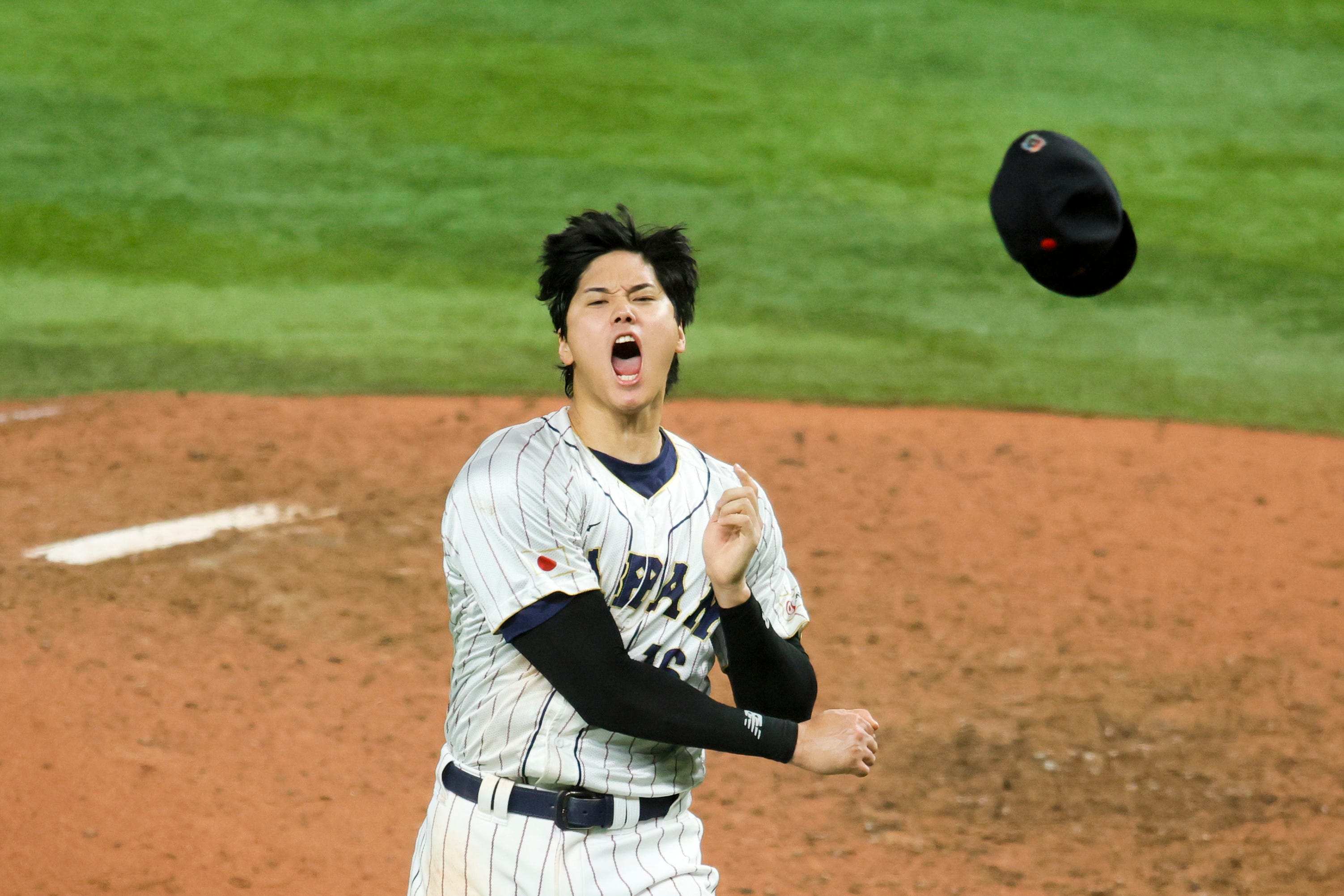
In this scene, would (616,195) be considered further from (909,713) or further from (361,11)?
(909,713)

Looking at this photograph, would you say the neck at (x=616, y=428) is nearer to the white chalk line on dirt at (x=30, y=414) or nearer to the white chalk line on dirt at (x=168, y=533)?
the white chalk line on dirt at (x=168, y=533)

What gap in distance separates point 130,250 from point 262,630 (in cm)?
517

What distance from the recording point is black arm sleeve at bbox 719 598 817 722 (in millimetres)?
2936

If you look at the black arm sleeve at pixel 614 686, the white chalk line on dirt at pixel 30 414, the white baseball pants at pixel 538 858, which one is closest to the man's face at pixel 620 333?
the black arm sleeve at pixel 614 686

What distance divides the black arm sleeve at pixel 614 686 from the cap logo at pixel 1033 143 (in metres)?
1.27

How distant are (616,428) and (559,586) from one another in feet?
1.47

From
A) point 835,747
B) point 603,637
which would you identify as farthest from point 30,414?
point 835,747

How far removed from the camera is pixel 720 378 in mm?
8328

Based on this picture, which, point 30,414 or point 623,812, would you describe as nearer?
point 623,812

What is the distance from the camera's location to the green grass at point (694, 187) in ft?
28.3

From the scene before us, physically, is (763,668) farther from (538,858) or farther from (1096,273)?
(1096,273)

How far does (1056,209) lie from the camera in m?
2.96

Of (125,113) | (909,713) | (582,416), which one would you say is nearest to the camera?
(582,416)

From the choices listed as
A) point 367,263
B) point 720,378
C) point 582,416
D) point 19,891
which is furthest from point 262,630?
point 367,263
